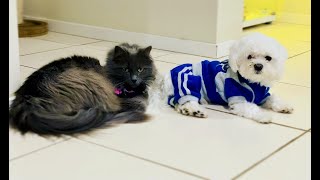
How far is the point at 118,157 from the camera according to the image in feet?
3.89

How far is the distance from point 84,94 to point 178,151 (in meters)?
0.39

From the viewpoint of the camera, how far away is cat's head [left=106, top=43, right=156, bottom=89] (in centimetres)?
155

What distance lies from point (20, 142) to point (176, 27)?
143 centimetres

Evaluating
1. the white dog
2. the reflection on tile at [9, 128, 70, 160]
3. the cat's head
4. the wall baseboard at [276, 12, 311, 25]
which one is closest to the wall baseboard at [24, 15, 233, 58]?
the white dog

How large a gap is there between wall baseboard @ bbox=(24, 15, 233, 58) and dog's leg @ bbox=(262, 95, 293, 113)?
0.80 meters

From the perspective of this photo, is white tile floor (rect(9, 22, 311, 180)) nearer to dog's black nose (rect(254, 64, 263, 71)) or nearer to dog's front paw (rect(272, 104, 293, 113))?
dog's front paw (rect(272, 104, 293, 113))

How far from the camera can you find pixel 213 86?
1612mm

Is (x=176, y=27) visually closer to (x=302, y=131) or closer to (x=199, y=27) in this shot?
(x=199, y=27)

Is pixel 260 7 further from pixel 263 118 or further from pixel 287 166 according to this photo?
pixel 287 166

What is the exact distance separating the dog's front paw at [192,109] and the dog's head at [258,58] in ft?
0.56

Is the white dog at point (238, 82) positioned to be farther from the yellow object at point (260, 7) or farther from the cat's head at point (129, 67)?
the yellow object at point (260, 7)

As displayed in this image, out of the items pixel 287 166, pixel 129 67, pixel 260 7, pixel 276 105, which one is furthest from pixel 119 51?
pixel 260 7

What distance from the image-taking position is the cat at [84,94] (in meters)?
1.34

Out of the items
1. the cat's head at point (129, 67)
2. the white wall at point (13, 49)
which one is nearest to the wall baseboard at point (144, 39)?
the cat's head at point (129, 67)
